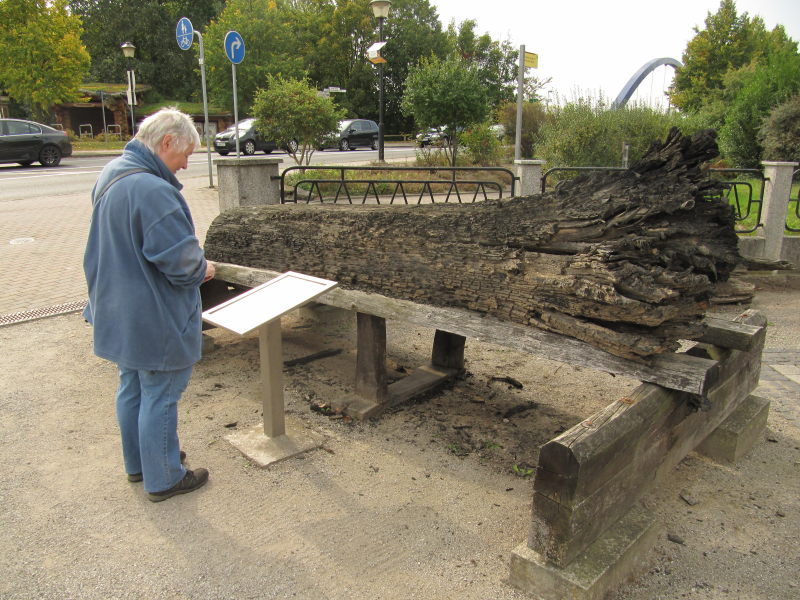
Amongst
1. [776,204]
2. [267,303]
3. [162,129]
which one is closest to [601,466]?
[267,303]

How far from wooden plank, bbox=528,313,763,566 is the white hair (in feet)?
6.38

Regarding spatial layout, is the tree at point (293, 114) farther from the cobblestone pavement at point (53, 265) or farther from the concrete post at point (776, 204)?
the concrete post at point (776, 204)

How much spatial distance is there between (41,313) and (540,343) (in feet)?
15.6

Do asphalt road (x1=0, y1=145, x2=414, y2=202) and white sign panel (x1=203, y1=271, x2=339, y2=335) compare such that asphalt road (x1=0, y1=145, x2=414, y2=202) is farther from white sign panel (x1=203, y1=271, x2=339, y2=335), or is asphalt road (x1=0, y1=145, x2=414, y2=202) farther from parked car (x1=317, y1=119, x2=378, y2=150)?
white sign panel (x1=203, y1=271, x2=339, y2=335)

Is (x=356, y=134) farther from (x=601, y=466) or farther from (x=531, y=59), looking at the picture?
(x=601, y=466)

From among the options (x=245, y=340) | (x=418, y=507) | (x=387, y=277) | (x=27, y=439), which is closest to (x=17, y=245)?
(x=245, y=340)

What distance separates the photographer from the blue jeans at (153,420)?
2682mm

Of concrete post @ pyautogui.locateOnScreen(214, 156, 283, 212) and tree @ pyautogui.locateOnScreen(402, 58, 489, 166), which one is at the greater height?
tree @ pyautogui.locateOnScreen(402, 58, 489, 166)

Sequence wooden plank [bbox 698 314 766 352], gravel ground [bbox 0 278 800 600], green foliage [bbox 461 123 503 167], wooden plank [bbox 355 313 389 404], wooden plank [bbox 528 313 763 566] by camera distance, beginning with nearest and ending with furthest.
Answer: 1. wooden plank [bbox 528 313 763 566]
2. gravel ground [bbox 0 278 800 600]
3. wooden plank [bbox 698 314 766 352]
4. wooden plank [bbox 355 313 389 404]
5. green foliage [bbox 461 123 503 167]

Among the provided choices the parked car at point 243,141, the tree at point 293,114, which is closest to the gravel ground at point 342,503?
the tree at point 293,114

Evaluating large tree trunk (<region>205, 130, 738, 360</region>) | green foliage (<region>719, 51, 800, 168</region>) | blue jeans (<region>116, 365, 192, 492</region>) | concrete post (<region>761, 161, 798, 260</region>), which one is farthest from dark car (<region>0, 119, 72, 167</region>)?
concrete post (<region>761, 161, 798, 260</region>)

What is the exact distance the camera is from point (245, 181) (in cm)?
648

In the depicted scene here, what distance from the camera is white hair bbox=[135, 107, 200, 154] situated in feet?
8.50

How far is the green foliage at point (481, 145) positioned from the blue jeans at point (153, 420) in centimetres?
1674
